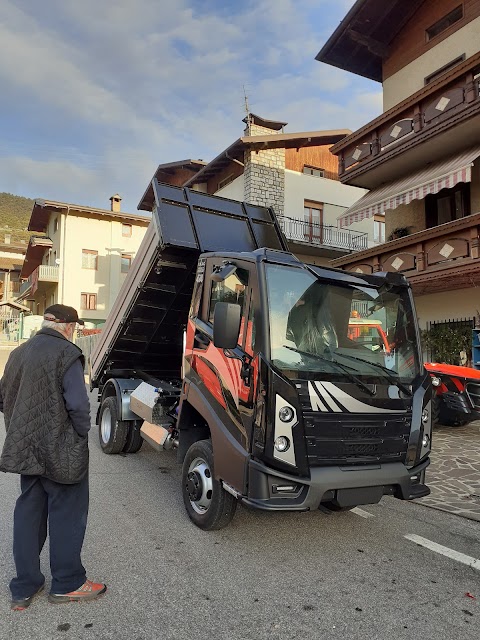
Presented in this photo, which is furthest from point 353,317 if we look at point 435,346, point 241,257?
point 435,346

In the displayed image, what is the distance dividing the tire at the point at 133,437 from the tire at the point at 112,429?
48 millimetres

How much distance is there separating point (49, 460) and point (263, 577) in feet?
5.45

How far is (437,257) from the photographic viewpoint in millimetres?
11070

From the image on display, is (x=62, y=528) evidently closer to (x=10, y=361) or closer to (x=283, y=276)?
(x=10, y=361)

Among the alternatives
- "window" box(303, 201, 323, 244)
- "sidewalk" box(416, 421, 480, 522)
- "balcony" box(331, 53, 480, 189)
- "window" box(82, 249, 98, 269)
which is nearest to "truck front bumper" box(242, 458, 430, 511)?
"sidewalk" box(416, 421, 480, 522)

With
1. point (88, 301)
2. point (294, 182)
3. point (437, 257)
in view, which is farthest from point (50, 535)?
point (88, 301)

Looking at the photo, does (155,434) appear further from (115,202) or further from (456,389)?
(115,202)

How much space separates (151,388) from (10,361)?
112 inches

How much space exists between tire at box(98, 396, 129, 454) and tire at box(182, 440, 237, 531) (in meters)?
2.35

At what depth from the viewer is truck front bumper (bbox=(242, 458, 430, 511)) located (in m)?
3.25

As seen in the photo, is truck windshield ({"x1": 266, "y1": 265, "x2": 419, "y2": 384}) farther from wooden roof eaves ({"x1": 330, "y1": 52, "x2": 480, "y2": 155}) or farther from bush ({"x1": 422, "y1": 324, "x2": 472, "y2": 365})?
wooden roof eaves ({"x1": 330, "y1": 52, "x2": 480, "y2": 155})

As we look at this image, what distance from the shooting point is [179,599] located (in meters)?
2.92

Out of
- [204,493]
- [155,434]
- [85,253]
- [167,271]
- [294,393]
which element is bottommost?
[204,493]

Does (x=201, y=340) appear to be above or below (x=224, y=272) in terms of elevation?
below
